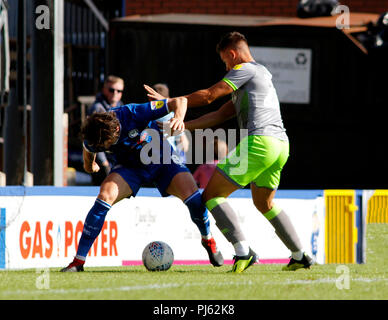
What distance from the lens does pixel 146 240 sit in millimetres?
8945

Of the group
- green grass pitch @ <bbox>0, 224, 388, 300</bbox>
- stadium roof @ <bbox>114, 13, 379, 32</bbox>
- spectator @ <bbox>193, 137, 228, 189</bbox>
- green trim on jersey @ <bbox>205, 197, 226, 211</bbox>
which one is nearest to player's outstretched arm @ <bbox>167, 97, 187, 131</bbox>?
green trim on jersey @ <bbox>205, 197, 226, 211</bbox>

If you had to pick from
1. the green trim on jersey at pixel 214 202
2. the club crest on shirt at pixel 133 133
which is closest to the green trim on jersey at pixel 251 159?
the green trim on jersey at pixel 214 202

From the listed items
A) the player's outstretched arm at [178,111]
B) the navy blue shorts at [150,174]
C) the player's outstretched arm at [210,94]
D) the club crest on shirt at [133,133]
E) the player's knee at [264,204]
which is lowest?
the player's knee at [264,204]

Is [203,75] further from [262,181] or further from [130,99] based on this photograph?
[262,181]

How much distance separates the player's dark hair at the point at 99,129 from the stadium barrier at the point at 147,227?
5.61ft

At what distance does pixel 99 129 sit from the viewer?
6.94 m

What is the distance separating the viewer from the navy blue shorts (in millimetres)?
7207

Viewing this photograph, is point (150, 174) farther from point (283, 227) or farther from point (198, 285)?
point (198, 285)

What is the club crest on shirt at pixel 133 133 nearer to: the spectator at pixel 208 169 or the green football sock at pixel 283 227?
the green football sock at pixel 283 227

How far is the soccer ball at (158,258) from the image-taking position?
7457 mm

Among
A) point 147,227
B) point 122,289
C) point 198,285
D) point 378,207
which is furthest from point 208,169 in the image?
point 122,289

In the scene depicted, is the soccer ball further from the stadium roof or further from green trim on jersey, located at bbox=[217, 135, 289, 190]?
the stadium roof

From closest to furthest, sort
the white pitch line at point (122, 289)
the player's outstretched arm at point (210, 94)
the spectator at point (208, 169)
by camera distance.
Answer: the white pitch line at point (122, 289), the player's outstretched arm at point (210, 94), the spectator at point (208, 169)

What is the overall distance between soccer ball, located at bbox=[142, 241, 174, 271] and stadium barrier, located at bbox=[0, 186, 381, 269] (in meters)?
1.27
